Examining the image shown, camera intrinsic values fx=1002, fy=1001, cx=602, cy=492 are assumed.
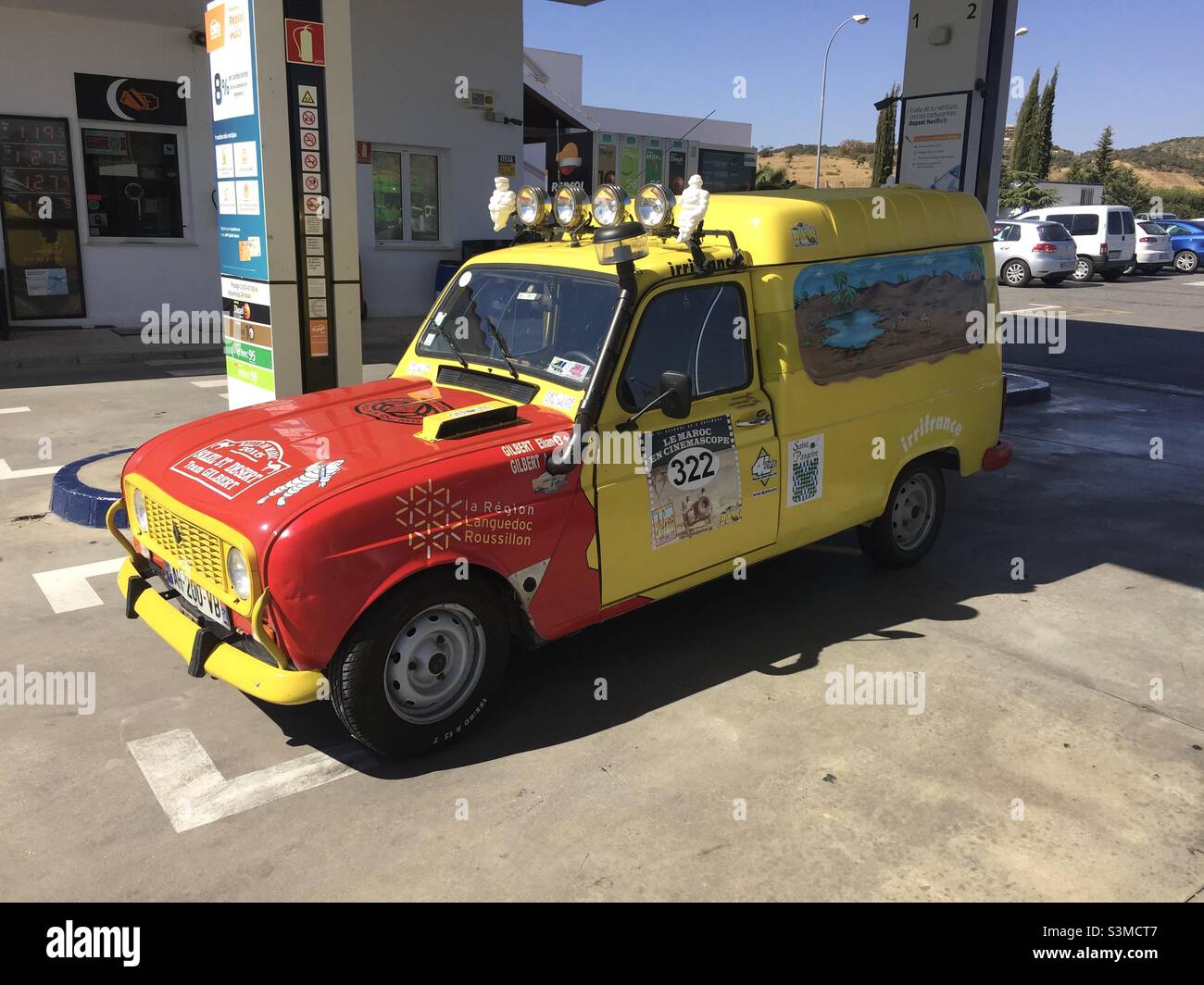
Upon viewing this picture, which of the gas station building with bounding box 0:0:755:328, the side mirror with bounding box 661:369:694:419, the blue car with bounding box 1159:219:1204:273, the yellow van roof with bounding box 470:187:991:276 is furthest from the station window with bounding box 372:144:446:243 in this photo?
the blue car with bounding box 1159:219:1204:273

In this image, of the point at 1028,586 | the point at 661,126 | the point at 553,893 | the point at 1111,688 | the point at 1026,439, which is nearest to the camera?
the point at 553,893

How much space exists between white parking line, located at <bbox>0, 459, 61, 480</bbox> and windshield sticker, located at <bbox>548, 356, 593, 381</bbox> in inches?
217

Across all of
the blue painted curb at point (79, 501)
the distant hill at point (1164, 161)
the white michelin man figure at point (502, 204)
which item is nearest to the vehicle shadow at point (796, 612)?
the white michelin man figure at point (502, 204)

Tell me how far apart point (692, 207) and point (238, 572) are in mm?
2558

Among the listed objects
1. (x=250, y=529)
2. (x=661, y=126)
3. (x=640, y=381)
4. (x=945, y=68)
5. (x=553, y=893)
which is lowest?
(x=553, y=893)

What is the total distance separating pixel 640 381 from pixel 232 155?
431 cm

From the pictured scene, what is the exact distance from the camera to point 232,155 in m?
7.18

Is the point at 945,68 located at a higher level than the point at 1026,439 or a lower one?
higher

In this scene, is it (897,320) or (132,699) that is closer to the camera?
(132,699)

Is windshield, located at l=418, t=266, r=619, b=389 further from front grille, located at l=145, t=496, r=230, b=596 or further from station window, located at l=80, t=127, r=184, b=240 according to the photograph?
station window, located at l=80, t=127, r=184, b=240

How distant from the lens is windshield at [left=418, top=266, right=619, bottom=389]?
4.59 metres

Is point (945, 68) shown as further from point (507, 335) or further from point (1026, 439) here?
point (507, 335)

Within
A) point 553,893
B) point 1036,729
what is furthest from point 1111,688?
point 553,893

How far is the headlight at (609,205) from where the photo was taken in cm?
485
